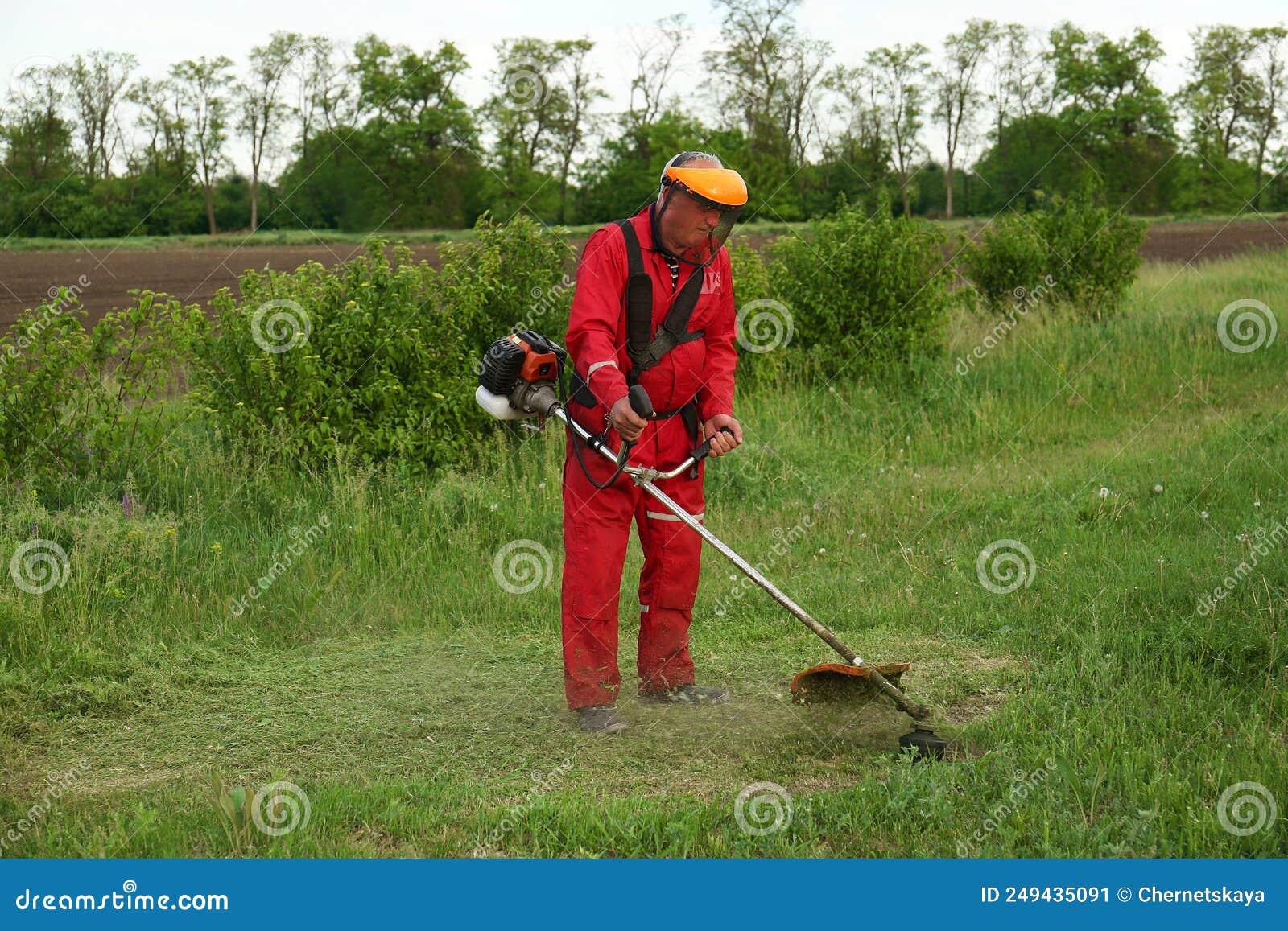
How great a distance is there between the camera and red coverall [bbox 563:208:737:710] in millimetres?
4629

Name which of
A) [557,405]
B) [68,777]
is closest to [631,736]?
[557,405]

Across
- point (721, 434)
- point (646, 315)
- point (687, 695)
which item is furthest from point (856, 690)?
point (646, 315)

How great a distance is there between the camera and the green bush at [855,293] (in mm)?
11289

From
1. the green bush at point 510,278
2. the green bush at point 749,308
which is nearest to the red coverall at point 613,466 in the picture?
the green bush at point 510,278

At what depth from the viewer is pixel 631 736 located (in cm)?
482

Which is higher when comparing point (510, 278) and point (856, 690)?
point (510, 278)

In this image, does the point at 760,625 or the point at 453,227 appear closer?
the point at 760,625

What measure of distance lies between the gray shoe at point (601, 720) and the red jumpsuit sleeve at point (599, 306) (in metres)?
1.30

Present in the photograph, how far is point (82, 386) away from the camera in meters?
7.43

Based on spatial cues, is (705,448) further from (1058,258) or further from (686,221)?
(1058,258)

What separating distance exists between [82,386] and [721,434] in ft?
15.1

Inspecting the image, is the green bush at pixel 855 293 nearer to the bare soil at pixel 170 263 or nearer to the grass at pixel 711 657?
the grass at pixel 711 657

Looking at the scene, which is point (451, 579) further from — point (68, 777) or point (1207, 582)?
point (1207, 582)

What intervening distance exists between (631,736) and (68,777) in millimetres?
2138
